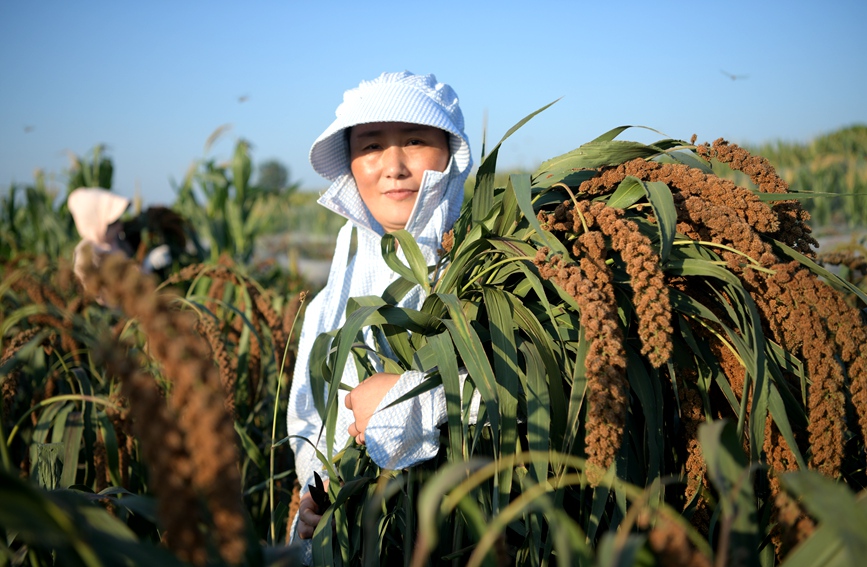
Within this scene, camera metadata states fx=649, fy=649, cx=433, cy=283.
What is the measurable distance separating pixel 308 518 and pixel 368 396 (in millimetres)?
400

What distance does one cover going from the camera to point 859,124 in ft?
44.3

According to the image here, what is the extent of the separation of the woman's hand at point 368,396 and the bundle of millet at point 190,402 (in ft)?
2.95

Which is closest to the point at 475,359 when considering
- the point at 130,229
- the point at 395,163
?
the point at 395,163

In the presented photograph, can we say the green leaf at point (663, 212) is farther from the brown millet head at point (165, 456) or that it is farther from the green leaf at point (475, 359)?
the brown millet head at point (165, 456)

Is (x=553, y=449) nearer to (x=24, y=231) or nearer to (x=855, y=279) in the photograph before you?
(x=855, y=279)

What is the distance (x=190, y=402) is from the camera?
1.97 ft

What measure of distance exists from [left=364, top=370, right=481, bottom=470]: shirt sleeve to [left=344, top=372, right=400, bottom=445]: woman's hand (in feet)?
0.11

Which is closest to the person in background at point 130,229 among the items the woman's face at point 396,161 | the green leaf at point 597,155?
the woman's face at point 396,161

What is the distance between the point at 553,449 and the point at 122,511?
0.93m

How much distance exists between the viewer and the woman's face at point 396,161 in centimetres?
216

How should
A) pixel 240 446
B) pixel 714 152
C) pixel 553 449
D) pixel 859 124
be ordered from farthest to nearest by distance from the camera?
pixel 859 124 < pixel 240 446 < pixel 714 152 < pixel 553 449

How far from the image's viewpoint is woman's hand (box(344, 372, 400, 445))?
153 cm

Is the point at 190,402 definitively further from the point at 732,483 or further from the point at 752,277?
the point at 752,277

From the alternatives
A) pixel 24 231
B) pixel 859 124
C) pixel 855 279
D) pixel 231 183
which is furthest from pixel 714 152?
pixel 859 124
